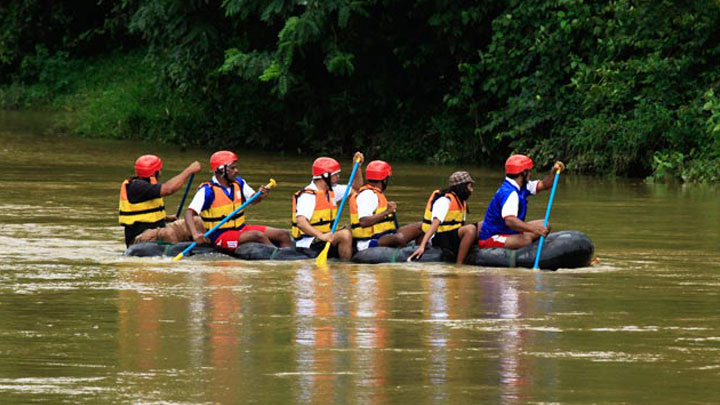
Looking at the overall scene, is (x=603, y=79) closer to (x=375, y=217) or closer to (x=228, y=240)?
(x=375, y=217)

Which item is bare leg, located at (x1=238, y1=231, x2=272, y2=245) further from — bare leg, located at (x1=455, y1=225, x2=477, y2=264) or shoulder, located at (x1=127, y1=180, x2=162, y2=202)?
bare leg, located at (x1=455, y1=225, x2=477, y2=264)

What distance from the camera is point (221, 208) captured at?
1655 centimetres

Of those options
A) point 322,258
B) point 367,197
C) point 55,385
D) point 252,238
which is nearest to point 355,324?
point 55,385

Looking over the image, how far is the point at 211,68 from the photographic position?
32.6 metres

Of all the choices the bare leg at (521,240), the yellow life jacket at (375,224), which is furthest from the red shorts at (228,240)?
the bare leg at (521,240)

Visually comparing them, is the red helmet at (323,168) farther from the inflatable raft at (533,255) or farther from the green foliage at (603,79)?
the green foliage at (603,79)

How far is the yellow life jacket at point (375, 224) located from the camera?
53.2 ft

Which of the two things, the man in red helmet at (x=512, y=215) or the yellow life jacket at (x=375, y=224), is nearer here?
the man in red helmet at (x=512, y=215)

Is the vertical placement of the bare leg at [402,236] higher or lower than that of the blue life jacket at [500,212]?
lower

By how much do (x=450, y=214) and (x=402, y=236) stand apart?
29.0 inches

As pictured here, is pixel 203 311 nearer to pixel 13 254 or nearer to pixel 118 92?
pixel 13 254

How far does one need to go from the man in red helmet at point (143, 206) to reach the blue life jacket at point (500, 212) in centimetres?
311

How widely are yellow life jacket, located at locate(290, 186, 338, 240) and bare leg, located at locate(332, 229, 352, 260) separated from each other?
0.19m

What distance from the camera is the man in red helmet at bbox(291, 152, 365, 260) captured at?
53.1 feet
